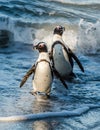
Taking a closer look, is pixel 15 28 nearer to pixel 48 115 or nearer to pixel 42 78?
pixel 42 78

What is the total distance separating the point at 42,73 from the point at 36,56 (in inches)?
171

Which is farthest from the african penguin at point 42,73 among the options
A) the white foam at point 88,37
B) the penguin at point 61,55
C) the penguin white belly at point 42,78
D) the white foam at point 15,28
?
the white foam at point 15,28

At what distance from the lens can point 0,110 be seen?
24.4 ft

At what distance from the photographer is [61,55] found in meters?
9.91

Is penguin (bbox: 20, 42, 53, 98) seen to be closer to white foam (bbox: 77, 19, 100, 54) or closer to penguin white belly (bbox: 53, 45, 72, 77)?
penguin white belly (bbox: 53, 45, 72, 77)

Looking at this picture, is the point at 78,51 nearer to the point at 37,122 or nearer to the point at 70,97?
the point at 70,97

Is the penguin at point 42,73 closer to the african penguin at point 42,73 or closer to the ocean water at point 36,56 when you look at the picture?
the african penguin at point 42,73

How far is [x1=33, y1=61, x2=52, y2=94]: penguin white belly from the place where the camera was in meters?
8.25

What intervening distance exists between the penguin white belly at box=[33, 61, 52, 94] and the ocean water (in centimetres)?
18

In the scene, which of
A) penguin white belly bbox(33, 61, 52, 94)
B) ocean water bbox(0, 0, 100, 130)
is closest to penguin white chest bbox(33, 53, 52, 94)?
penguin white belly bbox(33, 61, 52, 94)

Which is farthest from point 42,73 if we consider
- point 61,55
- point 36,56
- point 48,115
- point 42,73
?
point 36,56

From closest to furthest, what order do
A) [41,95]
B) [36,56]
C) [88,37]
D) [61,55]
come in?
[41,95], [61,55], [36,56], [88,37]

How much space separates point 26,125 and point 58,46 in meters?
3.23

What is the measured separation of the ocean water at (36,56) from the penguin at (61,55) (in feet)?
0.91
